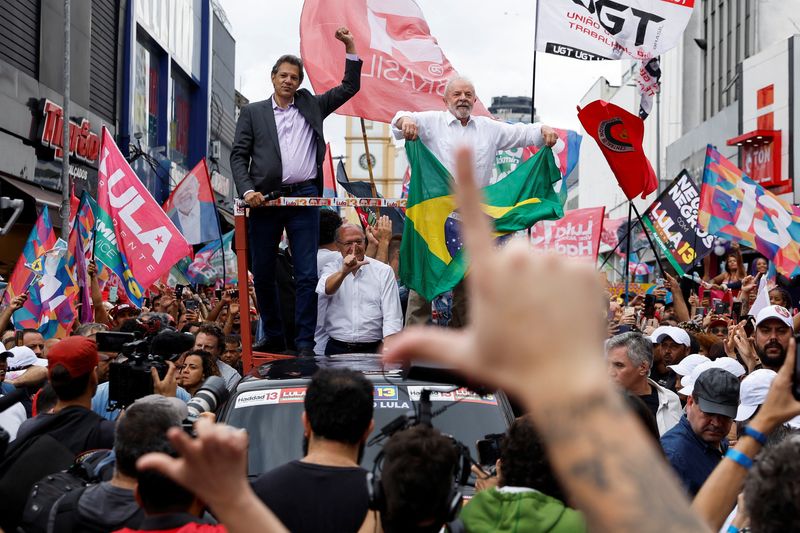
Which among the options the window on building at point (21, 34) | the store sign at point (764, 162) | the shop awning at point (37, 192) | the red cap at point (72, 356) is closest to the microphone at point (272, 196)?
the red cap at point (72, 356)

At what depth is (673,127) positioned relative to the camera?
58.6 metres

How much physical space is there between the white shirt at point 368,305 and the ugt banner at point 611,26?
4956 millimetres

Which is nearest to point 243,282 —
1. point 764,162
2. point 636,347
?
point 636,347

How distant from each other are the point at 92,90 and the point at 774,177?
2370 centimetres

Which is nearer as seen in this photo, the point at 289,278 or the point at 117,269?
the point at 289,278

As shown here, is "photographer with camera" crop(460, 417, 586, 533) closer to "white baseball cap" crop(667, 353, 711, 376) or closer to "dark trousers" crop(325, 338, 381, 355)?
"white baseball cap" crop(667, 353, 711, 376)

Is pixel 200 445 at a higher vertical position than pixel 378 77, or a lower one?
lower

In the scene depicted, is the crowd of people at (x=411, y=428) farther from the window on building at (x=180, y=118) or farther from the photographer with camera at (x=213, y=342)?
the window on building at (x=180, y=118)

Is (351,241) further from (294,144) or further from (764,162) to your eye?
(764,162)

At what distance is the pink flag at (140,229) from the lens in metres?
11.9

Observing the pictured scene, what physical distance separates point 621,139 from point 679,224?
4911mm

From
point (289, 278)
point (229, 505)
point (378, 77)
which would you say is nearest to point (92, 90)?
point (378, 77)

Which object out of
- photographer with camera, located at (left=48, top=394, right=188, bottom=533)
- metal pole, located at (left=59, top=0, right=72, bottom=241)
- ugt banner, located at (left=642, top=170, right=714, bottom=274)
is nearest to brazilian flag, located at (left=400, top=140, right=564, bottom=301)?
photographer with camera, located at (left=48, top=394, right=188, bottom=533)

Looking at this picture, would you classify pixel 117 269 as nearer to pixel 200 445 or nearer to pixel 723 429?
pixel 723 429
